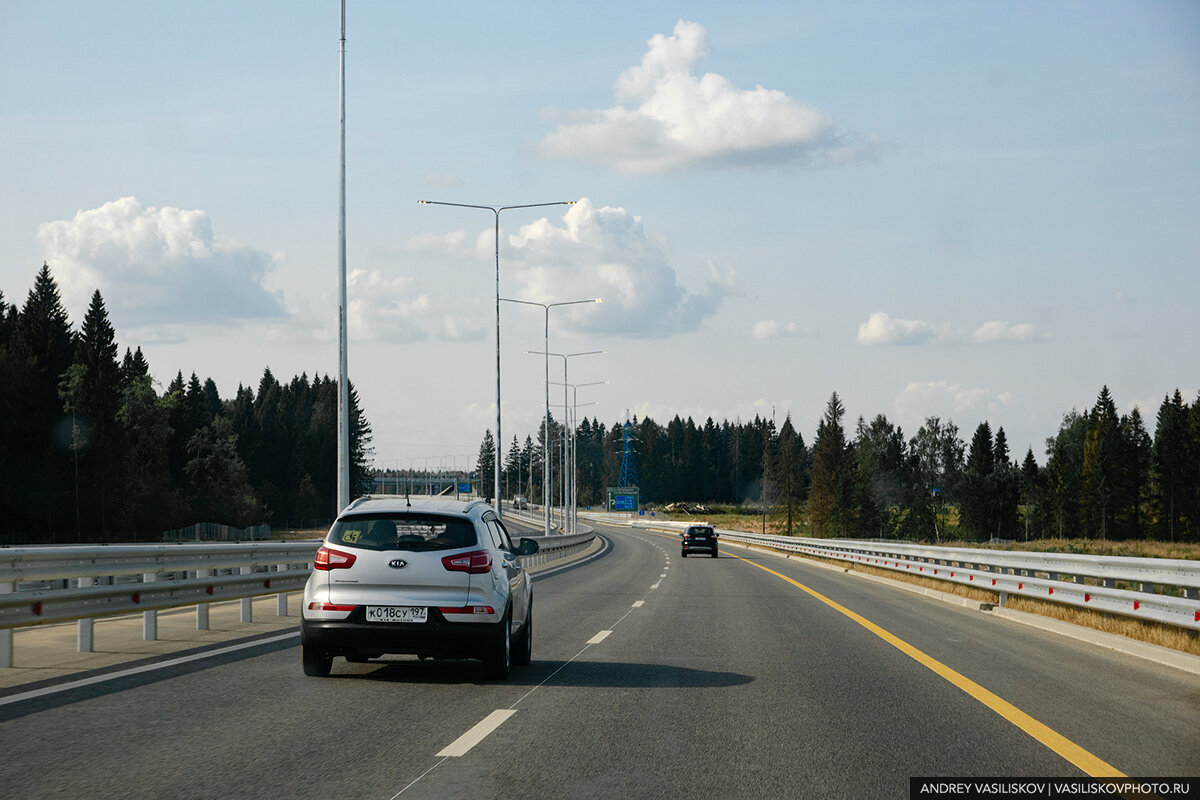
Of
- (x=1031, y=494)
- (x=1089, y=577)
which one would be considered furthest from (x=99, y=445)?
(x=1031, y=494)

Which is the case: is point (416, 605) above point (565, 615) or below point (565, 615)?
above

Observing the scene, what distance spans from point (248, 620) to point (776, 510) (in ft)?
513

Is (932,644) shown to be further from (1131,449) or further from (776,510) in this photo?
(776,510)

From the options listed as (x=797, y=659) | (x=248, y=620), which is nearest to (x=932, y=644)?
(x=797, y=659)

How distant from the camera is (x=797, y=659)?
12867 mm

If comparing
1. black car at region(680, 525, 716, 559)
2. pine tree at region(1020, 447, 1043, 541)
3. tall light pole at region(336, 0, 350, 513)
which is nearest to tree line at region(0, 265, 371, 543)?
black car at region(680, 525, 716, 559)

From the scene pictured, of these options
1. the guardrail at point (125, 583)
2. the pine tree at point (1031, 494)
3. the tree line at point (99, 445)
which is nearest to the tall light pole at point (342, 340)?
the guardrail at point (125, 583)

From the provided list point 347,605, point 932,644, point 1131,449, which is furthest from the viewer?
point 1131,449

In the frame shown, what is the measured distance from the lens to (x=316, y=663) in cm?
1068

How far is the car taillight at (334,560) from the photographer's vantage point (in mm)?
10312

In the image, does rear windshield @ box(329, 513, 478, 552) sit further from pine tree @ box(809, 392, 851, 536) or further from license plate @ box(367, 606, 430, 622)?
pine tree @ box(809, 392, 851, 536)

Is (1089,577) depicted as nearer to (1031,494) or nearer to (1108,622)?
(1108,622)

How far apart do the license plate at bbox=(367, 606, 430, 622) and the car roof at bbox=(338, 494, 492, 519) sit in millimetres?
883

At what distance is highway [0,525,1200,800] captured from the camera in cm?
653
